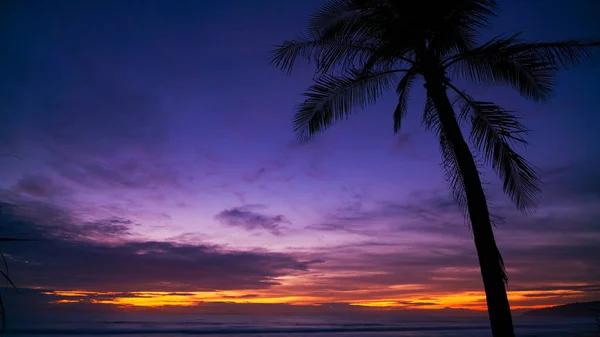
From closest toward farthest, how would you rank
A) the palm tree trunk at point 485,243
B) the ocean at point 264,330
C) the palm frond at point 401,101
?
the palm tree trunk at point 485,243, the palm frond at point 401,101, the ocean at point 264,330

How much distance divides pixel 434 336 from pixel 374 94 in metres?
32.7

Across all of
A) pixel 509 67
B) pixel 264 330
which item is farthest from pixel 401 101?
pixel 264 330

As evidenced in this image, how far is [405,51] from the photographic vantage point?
7.33 meters

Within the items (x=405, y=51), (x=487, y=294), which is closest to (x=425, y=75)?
(x=405, y=51)

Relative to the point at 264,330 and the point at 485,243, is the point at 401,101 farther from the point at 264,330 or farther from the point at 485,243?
the point at 264,330

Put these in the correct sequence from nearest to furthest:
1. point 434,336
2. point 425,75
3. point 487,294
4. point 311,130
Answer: point 487,294 < point 425,75 < point 311,130 < point 434,336

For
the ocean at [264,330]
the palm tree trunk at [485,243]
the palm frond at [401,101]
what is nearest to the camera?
the palm tree trunk at [485,243]

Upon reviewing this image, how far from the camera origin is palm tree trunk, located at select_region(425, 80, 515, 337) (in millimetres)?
5074

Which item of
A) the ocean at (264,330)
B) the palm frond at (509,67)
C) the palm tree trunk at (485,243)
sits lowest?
the ocean at (264,330)

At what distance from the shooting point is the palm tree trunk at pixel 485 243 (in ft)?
16.6

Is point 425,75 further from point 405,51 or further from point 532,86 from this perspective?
point 532,86

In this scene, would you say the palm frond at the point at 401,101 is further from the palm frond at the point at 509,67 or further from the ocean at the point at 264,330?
the ocean at the point at 264,330

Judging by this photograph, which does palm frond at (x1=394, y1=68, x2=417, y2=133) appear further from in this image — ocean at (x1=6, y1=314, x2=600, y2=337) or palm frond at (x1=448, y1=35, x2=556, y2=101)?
ocean at (x1=6, y1=314, x2=600, y2=337)

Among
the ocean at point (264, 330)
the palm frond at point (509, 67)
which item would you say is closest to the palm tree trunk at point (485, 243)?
the palm frond at point (509, 67)
